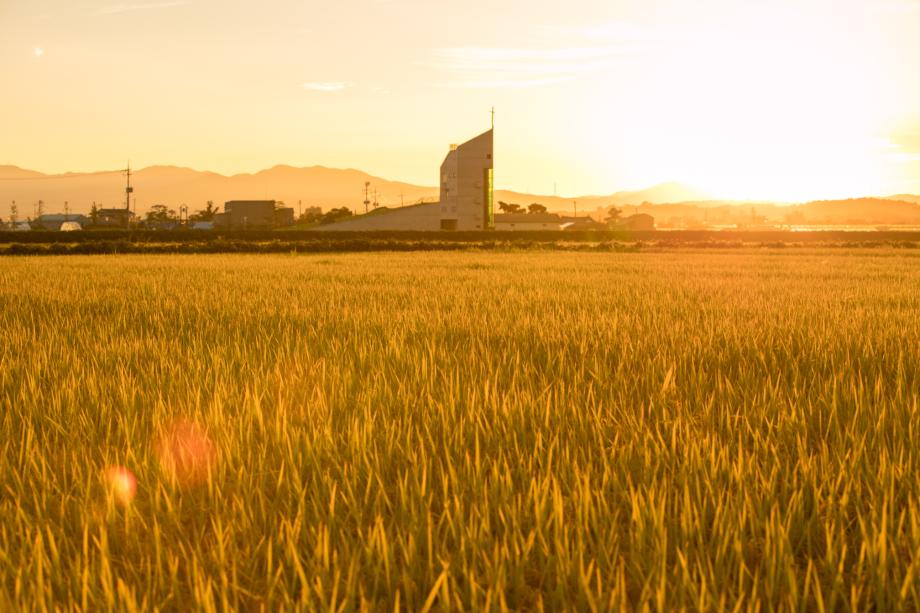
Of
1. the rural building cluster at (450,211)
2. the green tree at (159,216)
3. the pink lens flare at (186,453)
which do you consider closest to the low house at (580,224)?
the rural building cluster at (450,211)

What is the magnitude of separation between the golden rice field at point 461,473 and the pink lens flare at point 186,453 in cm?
1

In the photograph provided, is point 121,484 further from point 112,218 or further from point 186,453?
point 112,218

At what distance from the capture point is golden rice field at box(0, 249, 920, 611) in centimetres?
159

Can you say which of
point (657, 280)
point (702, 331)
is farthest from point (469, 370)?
point (657, 280)

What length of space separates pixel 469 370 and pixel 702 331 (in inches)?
89.1

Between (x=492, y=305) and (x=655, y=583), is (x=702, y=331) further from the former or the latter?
(x=655, y=583)

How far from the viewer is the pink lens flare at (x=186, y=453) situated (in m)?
2.30

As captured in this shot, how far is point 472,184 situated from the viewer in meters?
65.6

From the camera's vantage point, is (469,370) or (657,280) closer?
(469,370)

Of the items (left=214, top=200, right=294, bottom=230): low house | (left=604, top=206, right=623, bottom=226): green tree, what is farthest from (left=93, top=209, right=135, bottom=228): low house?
(left=604, top=206, right=623, bottom=226): green tree

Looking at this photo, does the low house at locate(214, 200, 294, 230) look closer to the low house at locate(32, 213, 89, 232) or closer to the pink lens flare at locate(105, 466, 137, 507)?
the low house at locate(32, 213, 89, 232)

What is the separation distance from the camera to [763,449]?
8.32 ft

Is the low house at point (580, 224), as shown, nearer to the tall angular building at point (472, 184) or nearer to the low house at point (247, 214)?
Answer: the tall angular building at point (472, 184)

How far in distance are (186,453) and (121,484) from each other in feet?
0.96
